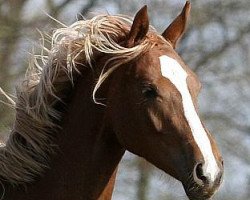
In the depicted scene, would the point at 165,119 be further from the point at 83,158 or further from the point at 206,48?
the point at 206,48

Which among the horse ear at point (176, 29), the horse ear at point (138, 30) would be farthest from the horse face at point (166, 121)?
the horse ear at point (176, 29)

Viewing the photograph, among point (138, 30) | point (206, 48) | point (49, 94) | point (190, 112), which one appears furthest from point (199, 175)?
point (206, 48)

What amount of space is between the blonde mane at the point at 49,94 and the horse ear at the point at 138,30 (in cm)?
4

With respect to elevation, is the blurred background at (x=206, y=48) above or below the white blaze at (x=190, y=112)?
below

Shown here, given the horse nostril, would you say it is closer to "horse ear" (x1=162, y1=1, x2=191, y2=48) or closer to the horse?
the horse

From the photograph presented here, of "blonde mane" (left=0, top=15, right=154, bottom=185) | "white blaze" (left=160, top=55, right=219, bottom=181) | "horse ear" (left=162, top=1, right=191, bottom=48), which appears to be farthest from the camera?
"horse ear" (left=162, top=1, right=191, bottom=48)

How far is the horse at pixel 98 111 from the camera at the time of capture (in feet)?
14.5

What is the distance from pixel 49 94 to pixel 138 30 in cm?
62

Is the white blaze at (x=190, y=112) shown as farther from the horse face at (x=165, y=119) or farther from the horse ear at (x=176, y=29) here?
the horse ear at (x=176, y=29)

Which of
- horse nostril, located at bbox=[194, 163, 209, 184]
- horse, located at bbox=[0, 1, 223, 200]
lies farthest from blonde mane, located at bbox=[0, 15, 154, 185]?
horse nostril, located at bbox=[194, 163, 209, 184]

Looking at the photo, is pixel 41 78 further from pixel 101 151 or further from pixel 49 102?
pixel 101 151

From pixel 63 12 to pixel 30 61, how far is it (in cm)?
1083

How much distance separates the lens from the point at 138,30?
4688 millimetres

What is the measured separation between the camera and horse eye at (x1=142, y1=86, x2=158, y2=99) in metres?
4.43
